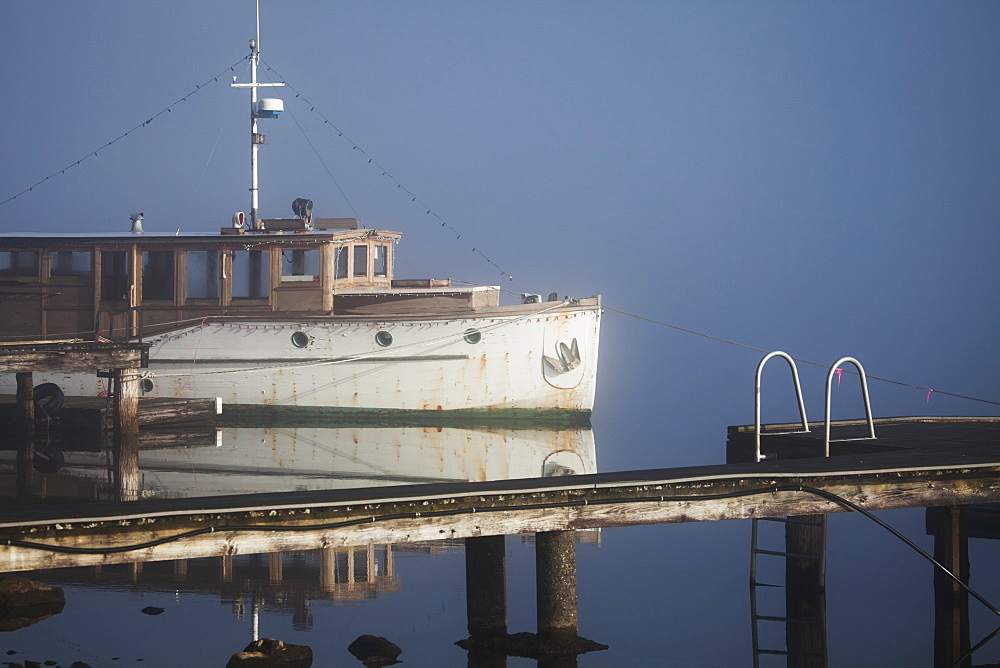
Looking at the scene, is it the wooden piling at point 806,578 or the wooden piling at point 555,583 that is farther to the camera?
the wooden piling at point 806,578

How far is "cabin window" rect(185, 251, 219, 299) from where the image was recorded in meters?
25.1

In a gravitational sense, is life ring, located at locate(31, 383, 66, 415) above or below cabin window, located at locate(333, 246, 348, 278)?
below

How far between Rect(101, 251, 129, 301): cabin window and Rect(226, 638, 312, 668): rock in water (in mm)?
17050

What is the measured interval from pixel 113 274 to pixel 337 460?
8.20m

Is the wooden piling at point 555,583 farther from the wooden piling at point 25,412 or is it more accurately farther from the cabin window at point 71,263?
the cabin window at point 71,263

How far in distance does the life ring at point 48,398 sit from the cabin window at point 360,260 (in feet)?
20.1

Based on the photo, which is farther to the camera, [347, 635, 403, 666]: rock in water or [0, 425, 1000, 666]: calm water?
[0, 425, 1000, 666]: calm water

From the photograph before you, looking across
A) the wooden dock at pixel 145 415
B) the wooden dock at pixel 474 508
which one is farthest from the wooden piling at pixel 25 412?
the wooden dock at pixel 474 508

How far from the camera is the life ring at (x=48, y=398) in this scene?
2369 centimetres

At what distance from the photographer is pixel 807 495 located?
1020 cm

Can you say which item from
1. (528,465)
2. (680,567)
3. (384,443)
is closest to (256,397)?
(384,443)

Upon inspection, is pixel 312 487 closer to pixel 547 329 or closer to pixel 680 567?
pixel 680 567

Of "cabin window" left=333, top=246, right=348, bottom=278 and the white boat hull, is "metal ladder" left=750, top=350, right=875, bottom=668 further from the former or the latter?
"cabin window" left=333, top=246, right=348, bottom=278

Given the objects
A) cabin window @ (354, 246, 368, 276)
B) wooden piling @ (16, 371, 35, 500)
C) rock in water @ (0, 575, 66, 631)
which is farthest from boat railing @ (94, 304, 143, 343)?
rock in water @ (0, 575, 66, 631)
